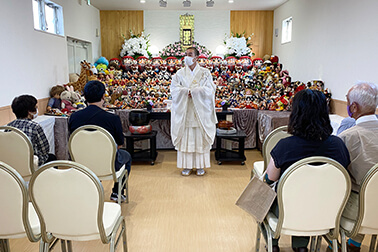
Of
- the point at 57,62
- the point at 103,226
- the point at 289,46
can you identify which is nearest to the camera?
the point at 103,226

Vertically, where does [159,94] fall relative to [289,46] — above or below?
below

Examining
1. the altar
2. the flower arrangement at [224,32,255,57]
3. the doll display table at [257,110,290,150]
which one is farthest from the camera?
the flower arrangement at [224,32,255,57]

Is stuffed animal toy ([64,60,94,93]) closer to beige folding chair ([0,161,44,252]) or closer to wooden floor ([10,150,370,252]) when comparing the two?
wooden floor ([10,150,370,252])

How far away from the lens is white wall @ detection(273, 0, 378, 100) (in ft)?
12.4

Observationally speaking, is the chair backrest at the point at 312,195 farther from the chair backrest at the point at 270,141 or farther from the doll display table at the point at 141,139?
the doll display table at the point at 141,139

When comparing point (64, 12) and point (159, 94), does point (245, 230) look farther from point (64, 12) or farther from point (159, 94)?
point (64, 12)

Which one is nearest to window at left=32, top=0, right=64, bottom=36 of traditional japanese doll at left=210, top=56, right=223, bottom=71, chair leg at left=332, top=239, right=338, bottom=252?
traditional japanese doll at left=210, top=56, right=223, bottom=71

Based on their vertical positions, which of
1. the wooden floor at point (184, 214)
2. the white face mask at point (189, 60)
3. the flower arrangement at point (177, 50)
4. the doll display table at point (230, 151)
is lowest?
the wooden floor at point (184, 214)

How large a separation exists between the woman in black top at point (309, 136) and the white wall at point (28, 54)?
341 centimetres

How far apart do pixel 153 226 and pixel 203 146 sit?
4.88 ft

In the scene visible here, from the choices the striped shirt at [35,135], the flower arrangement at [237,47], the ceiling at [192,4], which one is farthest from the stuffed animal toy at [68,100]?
the flower arrangement at [237,47]

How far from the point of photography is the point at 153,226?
2.60m

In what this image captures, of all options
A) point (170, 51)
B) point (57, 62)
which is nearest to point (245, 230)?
point (57, 62)

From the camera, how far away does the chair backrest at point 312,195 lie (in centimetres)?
152
